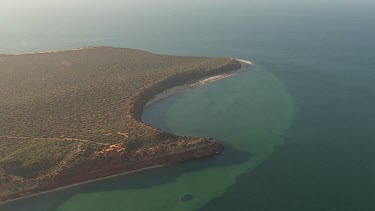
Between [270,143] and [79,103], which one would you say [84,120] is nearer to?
[79,103]

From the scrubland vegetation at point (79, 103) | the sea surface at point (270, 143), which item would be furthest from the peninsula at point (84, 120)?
the sea surface at point (270, 143)

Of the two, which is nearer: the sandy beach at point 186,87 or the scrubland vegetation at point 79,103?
the scrubland vegetation at point 79,103

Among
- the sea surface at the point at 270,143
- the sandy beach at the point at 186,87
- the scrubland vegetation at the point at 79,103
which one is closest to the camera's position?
the sea surface at the point at 270,143

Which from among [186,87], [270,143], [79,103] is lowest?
[270,143]

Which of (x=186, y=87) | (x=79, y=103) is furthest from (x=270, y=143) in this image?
(x=79, y=103)

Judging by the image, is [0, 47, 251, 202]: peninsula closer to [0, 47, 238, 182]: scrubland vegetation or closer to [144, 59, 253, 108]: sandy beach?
[0, 47, 238, 182]: scrubland vegetation

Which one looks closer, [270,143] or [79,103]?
[270,143]

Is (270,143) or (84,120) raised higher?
(84,120)

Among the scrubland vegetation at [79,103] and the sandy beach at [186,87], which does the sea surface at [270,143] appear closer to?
the sandy beach at [186,87]

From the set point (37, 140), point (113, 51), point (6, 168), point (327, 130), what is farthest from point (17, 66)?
point (327, 130)
